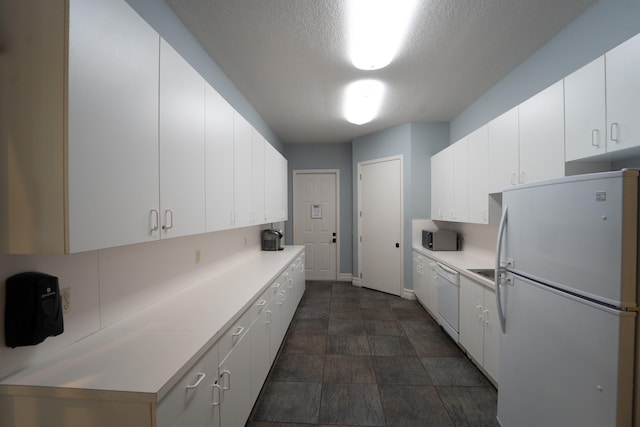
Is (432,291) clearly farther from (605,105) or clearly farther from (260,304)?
(605,105)

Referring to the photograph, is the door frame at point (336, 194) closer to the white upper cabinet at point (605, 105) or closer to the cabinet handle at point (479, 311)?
the cabinet handle at point (479, 311)

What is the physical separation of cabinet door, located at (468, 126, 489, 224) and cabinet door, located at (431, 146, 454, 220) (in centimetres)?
47

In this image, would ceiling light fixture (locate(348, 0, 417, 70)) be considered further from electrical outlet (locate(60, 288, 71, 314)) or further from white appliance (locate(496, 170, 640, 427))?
electrical outlet (locate(60, 288, 71, 314))

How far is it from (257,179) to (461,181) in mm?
2351

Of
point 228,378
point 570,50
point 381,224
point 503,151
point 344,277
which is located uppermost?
point 570,50

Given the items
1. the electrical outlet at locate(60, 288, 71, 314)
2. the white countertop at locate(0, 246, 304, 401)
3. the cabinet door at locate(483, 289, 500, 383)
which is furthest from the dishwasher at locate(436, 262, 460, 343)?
the electrical outlet at locate(60, 288, 71, 314)

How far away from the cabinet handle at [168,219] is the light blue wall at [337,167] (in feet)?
13.4

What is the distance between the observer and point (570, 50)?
2.00m

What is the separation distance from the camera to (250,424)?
1762 millimetres

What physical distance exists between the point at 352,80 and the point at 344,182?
2.62 m

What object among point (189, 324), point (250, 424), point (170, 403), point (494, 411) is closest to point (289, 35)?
point (189, 324)

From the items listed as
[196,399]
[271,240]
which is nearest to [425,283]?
[271,240]

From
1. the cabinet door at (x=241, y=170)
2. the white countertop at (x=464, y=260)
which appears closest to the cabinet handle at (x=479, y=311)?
the white countertop at (x=464, y=260)

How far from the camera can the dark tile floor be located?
1.85m
